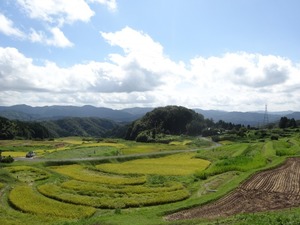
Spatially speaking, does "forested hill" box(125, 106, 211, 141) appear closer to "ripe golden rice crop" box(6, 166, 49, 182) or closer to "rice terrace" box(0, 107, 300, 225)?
"rice terrace" box(0, 107, 300, 225)

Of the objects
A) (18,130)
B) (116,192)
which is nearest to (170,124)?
(18,130)

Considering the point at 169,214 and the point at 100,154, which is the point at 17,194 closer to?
the point at 169,214

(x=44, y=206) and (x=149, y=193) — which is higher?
(x=149, y=193)

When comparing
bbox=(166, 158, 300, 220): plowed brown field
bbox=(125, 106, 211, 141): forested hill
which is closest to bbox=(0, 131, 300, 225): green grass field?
bbox=(166, 158, 300, 220): plowed brown field

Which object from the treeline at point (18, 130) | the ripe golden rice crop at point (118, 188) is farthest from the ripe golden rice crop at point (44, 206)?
the treeline at point (18, 130)

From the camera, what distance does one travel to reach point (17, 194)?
39281 millimetres

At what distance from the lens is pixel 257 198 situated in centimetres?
3469

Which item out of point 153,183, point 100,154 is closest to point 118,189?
point 153,183

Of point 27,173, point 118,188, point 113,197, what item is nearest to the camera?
point 113,197

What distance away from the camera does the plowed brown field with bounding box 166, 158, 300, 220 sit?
30.5 meters

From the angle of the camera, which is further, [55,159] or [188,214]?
[55,159]

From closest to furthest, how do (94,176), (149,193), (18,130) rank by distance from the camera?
(149,193)
(94,176)
(18,130)

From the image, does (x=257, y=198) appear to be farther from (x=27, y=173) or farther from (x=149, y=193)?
(x=27, y=173)

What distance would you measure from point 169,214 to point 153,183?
15416 millimetres
